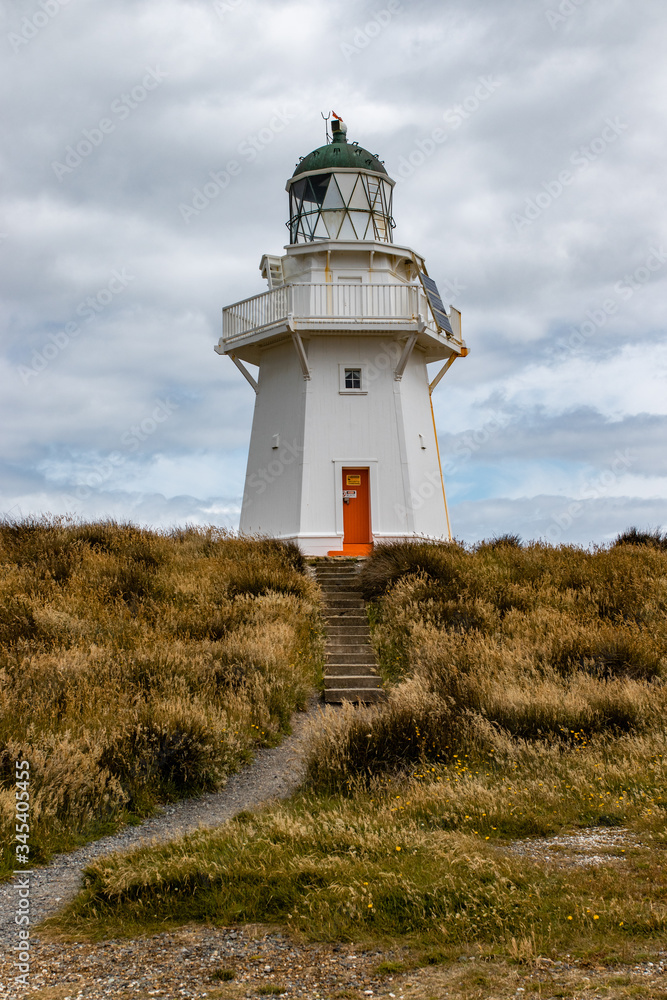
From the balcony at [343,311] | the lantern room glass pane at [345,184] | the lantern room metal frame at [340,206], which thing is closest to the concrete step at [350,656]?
the balcony at [343,311]

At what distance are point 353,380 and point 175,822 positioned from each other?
577 inches

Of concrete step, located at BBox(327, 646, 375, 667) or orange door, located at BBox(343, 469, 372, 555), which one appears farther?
orange door, located at BBox(343, 469, 372, 555)

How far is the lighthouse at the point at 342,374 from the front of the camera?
20.2m

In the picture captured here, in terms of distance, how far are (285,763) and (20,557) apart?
338 inches

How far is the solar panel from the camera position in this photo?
70.2 feet

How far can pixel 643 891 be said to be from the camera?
5246mm

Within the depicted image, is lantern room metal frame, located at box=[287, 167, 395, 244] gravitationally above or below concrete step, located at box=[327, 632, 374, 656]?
above

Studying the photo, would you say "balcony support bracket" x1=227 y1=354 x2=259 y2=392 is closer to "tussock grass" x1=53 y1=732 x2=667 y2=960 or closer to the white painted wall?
the white painted wall

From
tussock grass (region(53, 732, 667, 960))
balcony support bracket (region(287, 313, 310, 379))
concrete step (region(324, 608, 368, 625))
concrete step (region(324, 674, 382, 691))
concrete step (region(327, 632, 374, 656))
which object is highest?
balcony support bracket (region(287, 313, 310, 379))

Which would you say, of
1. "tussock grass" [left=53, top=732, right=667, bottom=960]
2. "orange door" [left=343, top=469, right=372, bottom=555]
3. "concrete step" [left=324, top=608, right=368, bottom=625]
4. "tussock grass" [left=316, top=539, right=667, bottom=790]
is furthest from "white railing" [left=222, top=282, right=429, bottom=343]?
"tussock grass" [left=53, top=732, right=667, bottom=960]

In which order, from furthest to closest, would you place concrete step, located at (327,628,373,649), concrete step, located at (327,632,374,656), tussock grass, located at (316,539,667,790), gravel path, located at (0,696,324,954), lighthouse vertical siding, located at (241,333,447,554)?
1. lighthouse vertical siding, located at (241,333,447,554)
2. concrete step, located at (327,628,373,649)
3. concrete step, located at (327,632,374,656)
4. tussock grass, located at (316,539,667,790)
5. gravel path, located at (0,696,324,954)

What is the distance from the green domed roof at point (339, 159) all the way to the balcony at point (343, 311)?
4.02 meters

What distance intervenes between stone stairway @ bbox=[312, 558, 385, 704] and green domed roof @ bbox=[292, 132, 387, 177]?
1108 cm

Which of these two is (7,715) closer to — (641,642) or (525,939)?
(525,939)
